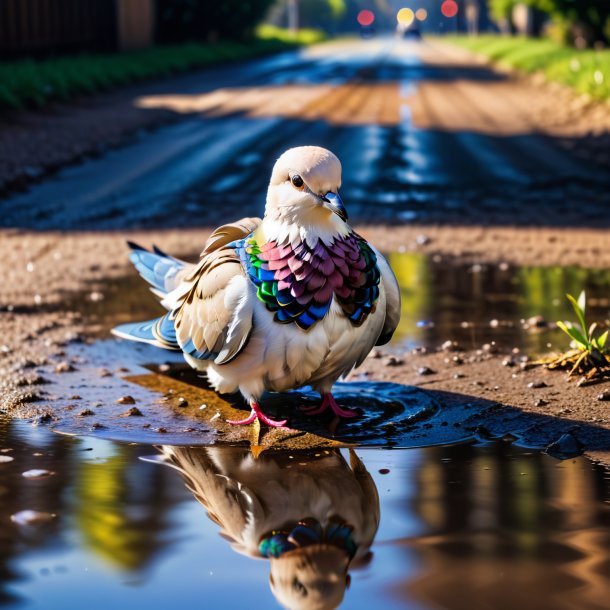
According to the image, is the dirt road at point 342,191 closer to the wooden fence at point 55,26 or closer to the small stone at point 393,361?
the small stone at point 393,361

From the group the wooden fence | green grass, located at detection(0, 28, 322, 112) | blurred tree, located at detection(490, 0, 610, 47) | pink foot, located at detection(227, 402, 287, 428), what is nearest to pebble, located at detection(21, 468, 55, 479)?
pink foot, located at detection(227, 402, 287, 428)

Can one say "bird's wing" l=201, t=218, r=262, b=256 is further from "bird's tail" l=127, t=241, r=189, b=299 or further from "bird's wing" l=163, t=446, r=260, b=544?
"bird's wing" l=163, t=446, r=260, b=544

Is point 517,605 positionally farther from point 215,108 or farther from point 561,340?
point 215,108

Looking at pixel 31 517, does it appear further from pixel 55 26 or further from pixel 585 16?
pixel 585 16

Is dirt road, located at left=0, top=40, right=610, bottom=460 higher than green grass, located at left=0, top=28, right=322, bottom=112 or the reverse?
Answer: the reverse

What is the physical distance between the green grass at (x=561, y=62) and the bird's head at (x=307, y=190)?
49.4 ft

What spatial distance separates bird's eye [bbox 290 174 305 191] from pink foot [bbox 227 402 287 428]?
0.94m

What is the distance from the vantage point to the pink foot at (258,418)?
4.63m

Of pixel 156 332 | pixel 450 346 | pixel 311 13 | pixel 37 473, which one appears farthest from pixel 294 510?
pixel 311 13

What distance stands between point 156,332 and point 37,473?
1.15m

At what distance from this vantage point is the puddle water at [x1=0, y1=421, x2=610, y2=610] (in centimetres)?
321

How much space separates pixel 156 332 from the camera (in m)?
5.20

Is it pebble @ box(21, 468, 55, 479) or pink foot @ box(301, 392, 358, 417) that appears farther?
pink foot @ box(301, 392, 358, 417)

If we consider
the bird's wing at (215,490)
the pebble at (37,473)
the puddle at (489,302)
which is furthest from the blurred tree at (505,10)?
the pebble at (37,473)
